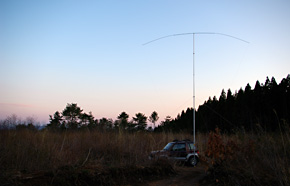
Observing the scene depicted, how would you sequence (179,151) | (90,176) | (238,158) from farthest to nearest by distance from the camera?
(179,151)
(238,158)
(90,176)

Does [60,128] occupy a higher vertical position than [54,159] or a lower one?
higher

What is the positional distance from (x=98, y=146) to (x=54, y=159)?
3.19 meters

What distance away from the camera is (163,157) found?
9.46 metres

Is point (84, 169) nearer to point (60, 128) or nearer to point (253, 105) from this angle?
point (60, 128)

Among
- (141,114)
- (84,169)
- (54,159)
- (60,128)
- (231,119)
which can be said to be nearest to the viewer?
(84,169)

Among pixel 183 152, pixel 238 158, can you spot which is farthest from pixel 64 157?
pixel 183 152

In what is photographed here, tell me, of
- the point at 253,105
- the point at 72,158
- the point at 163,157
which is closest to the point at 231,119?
the point at 253,105

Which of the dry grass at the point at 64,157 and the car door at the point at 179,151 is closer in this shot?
the dry grass at the point at 64,157

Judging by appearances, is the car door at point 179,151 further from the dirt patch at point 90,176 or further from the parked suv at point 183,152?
the dirt patch at point 90,176

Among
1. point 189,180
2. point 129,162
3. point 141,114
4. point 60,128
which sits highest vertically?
point 141,114

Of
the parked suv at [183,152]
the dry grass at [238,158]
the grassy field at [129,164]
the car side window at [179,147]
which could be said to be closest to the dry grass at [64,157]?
the grassy field at [129,164]

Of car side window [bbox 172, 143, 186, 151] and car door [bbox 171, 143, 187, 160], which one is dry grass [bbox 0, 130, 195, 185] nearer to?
car door [bbox 171, 143, 187, 160]

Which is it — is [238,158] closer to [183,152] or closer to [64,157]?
[183,152]

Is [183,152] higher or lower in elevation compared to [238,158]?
lower
